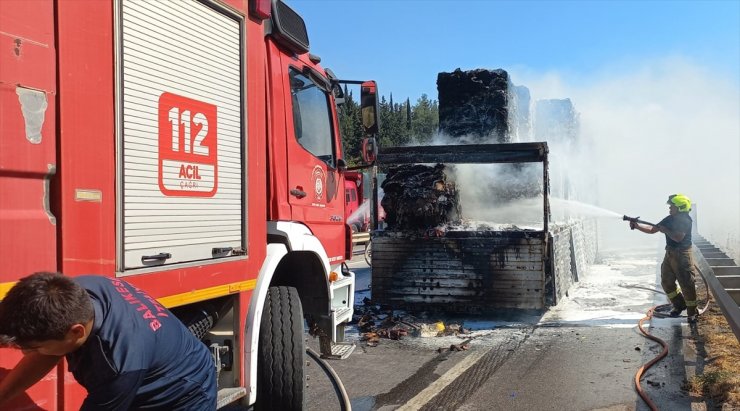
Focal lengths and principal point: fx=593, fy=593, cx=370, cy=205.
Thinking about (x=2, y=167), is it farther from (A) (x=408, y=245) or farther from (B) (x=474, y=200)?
(B) (x=474, y=200)

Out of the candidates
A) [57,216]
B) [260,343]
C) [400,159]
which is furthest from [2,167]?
[400,159]

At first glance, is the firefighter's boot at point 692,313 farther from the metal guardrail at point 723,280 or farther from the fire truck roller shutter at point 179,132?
the fire truck roller shutter at point 179,132

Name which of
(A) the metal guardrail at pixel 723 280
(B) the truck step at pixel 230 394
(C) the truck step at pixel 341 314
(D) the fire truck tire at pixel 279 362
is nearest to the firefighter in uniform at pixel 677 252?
(A) the metal guardrail at pixel 723 280

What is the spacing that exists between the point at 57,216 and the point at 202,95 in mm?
1183

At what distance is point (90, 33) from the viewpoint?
2527mm

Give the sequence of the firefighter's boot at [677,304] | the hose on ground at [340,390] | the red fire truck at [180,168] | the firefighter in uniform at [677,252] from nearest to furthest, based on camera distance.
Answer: the red fire truck at [180,168]
the hose on ground at [340,390]
the firefighter in uniform at [677,252]
the firefighter's boot at [677,304]

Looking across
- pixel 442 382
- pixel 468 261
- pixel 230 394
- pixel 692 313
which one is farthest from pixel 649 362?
pixel 230 394

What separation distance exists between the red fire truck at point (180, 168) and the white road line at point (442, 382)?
89 centimetres

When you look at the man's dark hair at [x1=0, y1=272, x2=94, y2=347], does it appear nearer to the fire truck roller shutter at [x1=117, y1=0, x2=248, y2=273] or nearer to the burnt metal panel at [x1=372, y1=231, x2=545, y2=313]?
the fire truck roller shutter at [x1=117, y1=0, x2=248, y2=273]

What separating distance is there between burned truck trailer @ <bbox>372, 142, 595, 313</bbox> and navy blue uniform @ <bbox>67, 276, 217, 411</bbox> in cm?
588

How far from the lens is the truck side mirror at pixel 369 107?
17.2ft

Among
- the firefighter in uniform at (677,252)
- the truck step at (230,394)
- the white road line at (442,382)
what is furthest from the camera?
the firefighter in uniform at (677,252)

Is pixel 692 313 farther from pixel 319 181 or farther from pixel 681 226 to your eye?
pixel 319 181

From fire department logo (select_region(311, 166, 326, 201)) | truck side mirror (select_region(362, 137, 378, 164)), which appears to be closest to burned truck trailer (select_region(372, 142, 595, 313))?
truck side mirror (select_region(362, 137, 378, 164))
